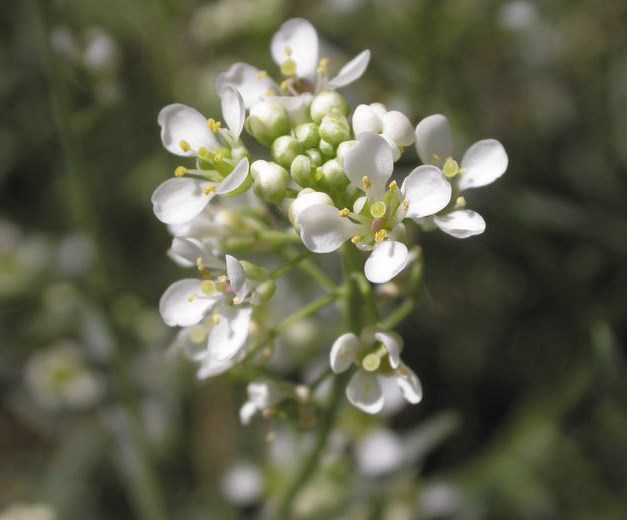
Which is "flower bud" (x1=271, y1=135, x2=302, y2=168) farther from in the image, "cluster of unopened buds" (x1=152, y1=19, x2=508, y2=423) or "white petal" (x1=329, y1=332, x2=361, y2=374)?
"white petal" (x1=329, y1=332, x2=361, y2=374)

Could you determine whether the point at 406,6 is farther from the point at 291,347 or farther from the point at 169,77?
the point at 291,347

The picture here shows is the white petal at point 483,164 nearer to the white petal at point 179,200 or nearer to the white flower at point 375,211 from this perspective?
the white flower at point 375,211

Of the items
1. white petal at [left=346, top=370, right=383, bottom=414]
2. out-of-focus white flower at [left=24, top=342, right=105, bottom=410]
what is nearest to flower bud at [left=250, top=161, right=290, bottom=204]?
white petal at [left=346, top=370, right=383, bottom=414]

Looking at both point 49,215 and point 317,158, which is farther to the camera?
point 49,215

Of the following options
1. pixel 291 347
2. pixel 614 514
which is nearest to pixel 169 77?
pixel 291 347

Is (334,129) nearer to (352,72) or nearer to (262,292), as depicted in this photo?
(352,72)

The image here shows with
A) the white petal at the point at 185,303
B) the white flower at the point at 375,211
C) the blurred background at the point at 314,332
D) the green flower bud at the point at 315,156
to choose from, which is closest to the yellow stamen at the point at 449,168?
the white flower at the point at 375,211
